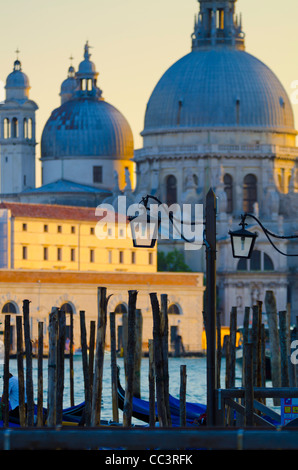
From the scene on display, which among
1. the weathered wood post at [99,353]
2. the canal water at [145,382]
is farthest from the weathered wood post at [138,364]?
the weathered wood post at [99,353]

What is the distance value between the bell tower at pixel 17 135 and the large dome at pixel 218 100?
21.1 feet

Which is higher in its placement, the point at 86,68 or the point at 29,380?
the point at 86,68

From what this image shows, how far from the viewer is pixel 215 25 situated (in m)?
85.3

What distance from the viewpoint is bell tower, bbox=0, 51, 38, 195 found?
8481cm

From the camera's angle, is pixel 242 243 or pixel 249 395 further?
pixel 249 395

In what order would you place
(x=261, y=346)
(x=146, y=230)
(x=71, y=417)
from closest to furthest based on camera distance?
1. (x=146, y=230)
2. (x=71, y=417)
3. (x=261, y=346)

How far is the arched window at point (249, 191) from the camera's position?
84688 mm

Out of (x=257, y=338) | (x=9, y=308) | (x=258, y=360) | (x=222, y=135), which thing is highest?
(x=222, y=135)

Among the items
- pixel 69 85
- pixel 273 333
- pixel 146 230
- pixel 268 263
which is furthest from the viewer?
pixel 69 85

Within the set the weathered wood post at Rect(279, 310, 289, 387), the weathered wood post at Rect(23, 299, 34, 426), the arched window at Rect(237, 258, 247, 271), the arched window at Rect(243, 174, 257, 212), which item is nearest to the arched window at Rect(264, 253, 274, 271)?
the arched window at Rect(237, 258, 247, 271)

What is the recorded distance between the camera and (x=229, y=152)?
83.4 meters

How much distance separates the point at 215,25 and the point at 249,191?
8530 millimetres

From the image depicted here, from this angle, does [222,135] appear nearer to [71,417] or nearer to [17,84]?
[17,84]

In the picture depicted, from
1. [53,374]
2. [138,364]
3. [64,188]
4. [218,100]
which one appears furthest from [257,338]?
[64,188]
